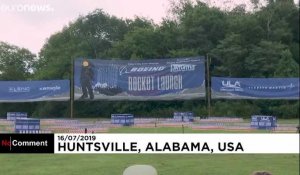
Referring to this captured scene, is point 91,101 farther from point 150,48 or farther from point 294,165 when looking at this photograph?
point 294,165

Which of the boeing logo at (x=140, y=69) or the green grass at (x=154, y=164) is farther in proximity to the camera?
the boeing logo at (x=140, y=69)

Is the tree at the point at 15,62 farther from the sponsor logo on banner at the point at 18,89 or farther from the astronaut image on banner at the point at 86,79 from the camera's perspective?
the astronaut image on banner at the point at 86,79

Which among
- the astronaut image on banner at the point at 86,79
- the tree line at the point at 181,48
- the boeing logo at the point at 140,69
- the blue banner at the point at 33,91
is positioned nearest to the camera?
the tree line at the point at 181,48

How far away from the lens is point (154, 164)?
512cm

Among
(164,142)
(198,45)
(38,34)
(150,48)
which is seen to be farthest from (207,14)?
(38,34)

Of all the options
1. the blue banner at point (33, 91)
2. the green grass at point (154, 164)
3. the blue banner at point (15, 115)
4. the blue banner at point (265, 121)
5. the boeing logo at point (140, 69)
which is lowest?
the green grass at point (154, 164)

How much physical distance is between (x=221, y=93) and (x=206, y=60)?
0.35 metres

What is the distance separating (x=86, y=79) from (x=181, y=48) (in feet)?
3.14

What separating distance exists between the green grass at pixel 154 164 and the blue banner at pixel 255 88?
660 millimetres

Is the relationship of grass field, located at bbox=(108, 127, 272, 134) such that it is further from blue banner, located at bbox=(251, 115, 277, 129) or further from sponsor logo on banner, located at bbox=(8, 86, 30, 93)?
sponsor logo on banner, located at bbox=(8, 86, 30, 93)

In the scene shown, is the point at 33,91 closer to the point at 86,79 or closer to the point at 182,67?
the point at 86,79

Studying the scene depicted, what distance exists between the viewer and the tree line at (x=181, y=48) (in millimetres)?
4805

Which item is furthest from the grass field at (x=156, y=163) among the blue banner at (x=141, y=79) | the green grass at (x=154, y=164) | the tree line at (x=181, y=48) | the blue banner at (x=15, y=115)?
the blue banner at (x=141, y=79)

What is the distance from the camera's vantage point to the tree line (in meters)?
4.80
